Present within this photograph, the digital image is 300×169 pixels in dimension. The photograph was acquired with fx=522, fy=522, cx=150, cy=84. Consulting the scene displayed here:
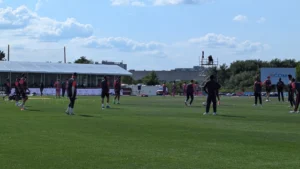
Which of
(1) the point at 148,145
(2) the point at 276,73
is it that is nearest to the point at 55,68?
(2) the point at 276,73

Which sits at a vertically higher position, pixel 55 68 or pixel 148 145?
pixel 55 68

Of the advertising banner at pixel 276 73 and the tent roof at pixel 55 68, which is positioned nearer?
the tent roof at pixel 55 68

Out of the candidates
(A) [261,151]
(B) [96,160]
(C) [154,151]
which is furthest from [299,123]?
(B) [96,160]

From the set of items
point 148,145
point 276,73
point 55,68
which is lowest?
point 148,145

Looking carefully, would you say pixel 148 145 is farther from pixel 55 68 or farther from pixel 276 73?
pixel 55 68

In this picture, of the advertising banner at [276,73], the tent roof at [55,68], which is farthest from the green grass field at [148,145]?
the advertising banner at [276,73]

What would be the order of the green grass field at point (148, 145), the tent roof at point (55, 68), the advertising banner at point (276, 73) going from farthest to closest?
the advertising banner at point (276, 73), the tent roof at point (55, 68), the green grass field at point (148, 145)

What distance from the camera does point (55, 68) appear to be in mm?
83250

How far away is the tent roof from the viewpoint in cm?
7769

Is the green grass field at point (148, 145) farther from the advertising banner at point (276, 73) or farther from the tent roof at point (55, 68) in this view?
the advertising banner at point (276, 73)

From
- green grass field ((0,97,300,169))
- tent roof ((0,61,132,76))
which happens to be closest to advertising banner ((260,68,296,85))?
tent roof ((0,61,132,76))

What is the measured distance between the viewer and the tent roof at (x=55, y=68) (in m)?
77.7

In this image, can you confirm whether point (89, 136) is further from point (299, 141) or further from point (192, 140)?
point (299, 141)

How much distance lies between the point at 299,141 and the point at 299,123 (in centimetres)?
590
